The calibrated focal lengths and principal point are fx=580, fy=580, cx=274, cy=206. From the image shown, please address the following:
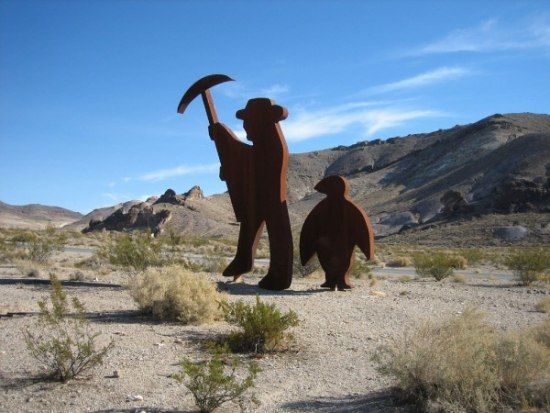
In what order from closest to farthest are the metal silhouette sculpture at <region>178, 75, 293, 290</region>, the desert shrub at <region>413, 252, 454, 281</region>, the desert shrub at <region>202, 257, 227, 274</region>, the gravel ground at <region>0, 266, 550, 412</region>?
the gravel ground at <region>0, 266, 550, 412</region> < the metal silhouette sculpture at <region>178, 75, 293, 290</region> < the desert shrub at <region>202, 257, 227, 274</region> < the desert shrub at <region>413, 252, 454, 281</region>

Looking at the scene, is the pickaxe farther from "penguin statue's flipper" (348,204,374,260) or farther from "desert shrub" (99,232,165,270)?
"penguin statue's flipper" (348,204,374,260)

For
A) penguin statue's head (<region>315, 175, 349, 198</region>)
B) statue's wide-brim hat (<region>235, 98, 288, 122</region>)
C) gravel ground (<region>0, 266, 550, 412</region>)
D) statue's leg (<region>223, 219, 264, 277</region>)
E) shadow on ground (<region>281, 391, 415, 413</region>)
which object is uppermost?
statue's wide-brim hat (<region>235, 98, 288, 122</region>)

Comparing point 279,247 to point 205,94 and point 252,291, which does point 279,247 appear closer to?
point 252,291

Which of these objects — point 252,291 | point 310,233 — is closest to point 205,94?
point 310,233

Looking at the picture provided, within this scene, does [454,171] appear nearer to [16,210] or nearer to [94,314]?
[94,314]

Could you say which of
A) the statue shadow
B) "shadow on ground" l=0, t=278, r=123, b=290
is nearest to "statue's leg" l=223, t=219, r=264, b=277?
the statue shadow

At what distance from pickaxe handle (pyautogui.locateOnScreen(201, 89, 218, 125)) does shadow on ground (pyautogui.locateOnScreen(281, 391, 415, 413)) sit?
1198cm

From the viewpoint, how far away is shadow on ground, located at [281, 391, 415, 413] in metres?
6.18

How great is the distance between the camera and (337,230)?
52.0ft

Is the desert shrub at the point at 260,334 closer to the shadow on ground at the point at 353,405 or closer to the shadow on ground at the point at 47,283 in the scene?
the shadow on ground at the point at 353,405

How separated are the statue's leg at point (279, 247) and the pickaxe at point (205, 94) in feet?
12.6

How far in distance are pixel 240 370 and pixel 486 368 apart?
125 inches

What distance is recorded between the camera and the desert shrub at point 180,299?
10.7 meters

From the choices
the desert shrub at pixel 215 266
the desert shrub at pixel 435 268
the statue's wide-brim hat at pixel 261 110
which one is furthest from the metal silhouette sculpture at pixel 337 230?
the desert shrub at pixel 435 268
